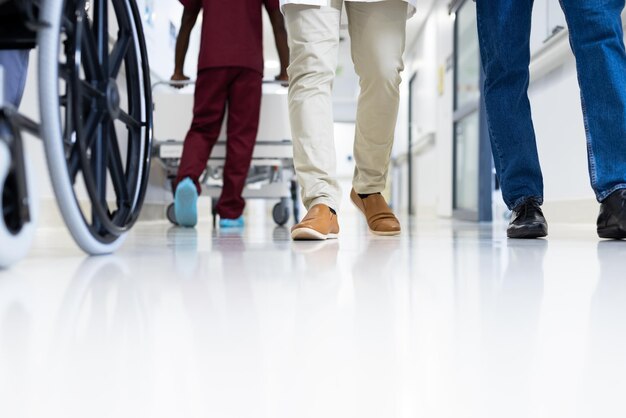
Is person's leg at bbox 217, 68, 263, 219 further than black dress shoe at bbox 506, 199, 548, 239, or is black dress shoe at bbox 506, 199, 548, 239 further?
A: person's leg at bbox 217, 68, 263, 219

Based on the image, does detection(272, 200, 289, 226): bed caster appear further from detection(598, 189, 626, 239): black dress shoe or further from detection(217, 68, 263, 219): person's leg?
detection(598, 189, 626, 239): black dress shoe

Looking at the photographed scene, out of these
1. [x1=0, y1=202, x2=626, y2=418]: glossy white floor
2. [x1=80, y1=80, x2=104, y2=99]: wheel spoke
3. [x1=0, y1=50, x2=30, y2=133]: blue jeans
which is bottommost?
[x1=0, y1=202, x2=626, y2=418]: glossy white floor

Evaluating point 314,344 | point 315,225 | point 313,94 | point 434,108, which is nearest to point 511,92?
point 313,94

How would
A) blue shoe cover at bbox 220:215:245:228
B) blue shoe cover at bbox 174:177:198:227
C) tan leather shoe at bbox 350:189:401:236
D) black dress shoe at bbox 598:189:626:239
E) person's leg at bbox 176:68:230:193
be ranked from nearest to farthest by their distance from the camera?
black dress shoe at bbox 598:189:626:239
tan leather shoe at bbox 350:189:401:236
blue shoe cover at bbox 174:177:198:227
person's leg at bbox 176:68:230:193
blue shoe cover at bbox 220:215:245:228

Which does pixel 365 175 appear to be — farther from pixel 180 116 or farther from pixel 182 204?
pixel 180 116

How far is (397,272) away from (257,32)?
6.77 feet

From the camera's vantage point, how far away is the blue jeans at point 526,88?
139 centimetres

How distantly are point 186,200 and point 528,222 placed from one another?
4.67 ft

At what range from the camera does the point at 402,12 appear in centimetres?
166

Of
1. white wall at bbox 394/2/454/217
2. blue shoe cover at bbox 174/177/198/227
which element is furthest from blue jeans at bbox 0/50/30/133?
white wall at bbox 394/2/454/217

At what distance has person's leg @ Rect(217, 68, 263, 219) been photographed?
2.75m

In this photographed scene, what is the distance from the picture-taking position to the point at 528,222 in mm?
1649

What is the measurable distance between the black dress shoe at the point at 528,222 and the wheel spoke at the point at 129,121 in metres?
1.00

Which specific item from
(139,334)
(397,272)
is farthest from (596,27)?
(139,334)
